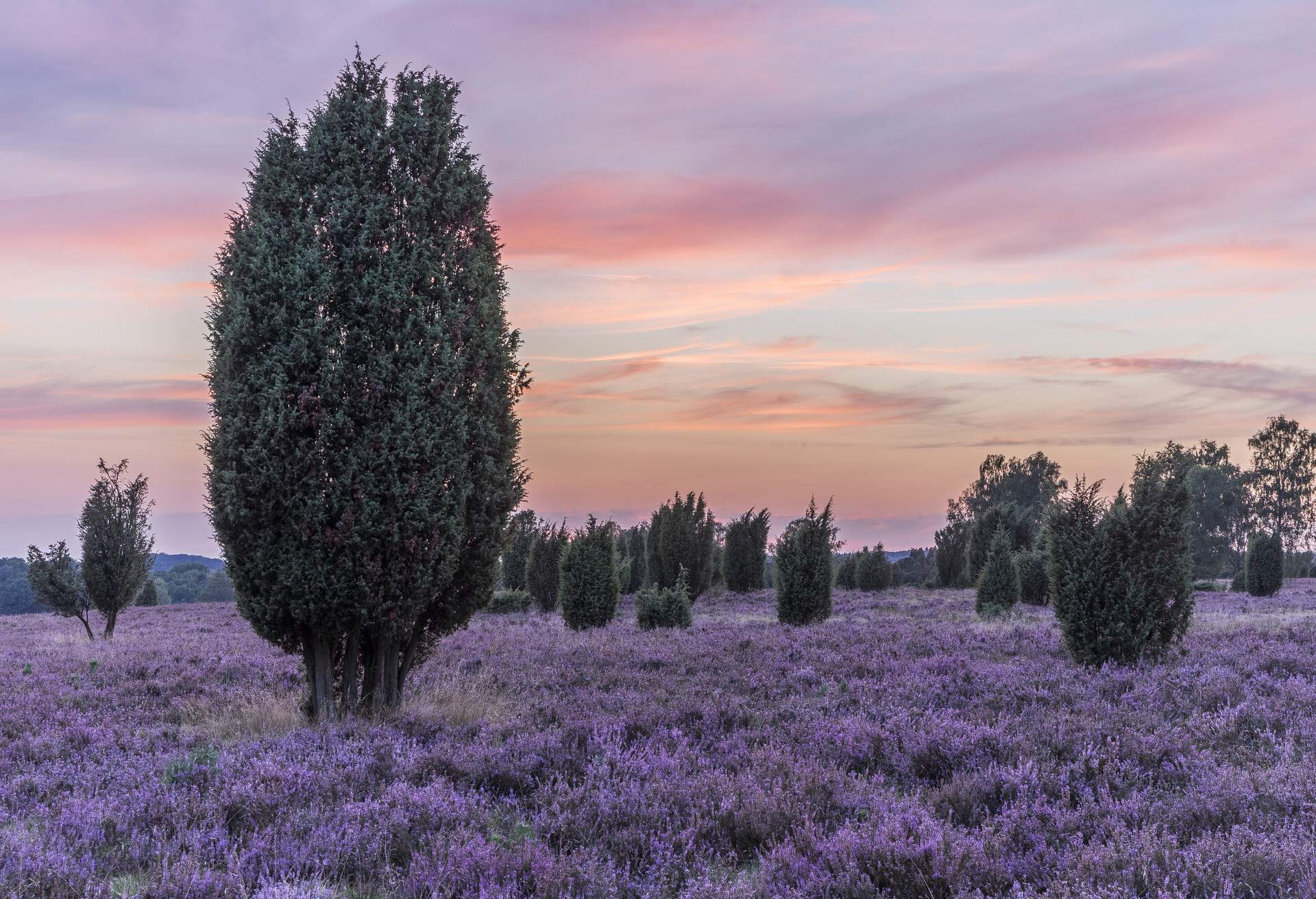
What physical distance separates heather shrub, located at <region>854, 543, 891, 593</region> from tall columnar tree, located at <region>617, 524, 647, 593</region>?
533 inches

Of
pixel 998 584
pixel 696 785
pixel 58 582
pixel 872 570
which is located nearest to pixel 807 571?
pixel 998 584

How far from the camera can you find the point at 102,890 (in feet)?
13.8

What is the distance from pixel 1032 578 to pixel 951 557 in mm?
23430

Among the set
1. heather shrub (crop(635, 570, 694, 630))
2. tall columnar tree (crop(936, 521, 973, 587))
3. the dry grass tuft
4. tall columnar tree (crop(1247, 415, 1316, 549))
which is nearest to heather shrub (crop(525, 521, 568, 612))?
heather shrub (crop(635, 570, 694, 630))

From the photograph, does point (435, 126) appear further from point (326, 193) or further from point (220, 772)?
point (220, 772)

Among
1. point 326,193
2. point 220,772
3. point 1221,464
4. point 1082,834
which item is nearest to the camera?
point 1082,834

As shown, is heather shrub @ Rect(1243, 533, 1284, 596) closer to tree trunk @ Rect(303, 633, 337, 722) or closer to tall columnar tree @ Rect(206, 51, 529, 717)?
tall columnar tree @ Rect(206, 51, 529, 717)

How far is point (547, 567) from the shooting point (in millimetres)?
33844

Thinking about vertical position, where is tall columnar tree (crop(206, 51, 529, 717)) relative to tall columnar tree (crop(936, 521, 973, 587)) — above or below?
above

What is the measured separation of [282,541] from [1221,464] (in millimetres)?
112015

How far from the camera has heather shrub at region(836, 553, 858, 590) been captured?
49.9 meters

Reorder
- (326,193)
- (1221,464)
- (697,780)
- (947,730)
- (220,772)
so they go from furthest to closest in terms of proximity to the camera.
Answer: (1221,464), (326,193), (947,730), (220,772), (697,780)

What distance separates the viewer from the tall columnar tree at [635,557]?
44156 mm

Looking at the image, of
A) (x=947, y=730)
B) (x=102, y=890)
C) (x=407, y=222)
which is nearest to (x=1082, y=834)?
(x=947, y=730)
